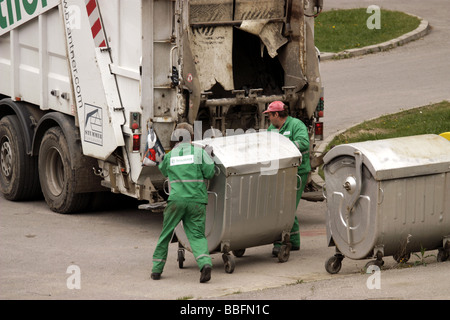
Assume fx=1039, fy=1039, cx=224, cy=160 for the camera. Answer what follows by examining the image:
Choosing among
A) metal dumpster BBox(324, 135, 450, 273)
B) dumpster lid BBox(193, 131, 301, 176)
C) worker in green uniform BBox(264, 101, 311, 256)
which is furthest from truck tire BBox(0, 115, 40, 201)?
metal dumpster BBox(324, 135, 450, 273)

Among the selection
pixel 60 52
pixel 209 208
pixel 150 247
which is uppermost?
pixel 60 52

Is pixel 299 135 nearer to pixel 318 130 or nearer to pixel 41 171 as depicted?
pixel 318 130

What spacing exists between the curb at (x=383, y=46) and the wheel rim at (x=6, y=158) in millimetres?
7876

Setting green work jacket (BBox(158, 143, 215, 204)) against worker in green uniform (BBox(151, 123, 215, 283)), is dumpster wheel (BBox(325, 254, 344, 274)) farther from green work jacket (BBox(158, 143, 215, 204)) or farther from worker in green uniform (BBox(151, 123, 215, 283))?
green work jacket (BBox(158, 143, 215, 204))

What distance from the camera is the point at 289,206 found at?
919 centimetres

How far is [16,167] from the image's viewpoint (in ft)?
38.8

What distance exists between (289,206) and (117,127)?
2.00 metres

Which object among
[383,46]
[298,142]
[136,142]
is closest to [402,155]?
[298,142]

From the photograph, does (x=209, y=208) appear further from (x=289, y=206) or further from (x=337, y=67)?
(x=337, y=67)

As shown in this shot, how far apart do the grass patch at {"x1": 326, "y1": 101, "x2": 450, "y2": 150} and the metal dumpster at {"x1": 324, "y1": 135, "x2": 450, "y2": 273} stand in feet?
16.1

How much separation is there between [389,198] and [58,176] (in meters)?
4.52

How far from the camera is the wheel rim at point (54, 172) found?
11.4 meters

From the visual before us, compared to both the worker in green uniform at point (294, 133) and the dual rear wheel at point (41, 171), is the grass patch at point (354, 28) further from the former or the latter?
the worker in green uniform at point (294, 133)

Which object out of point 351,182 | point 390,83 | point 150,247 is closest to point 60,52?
point 150,247
